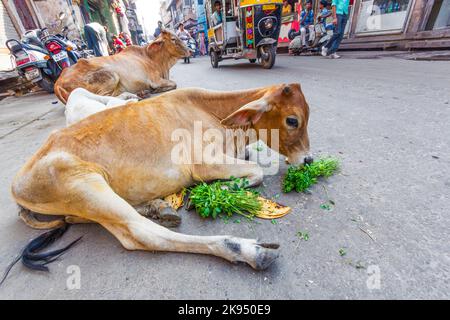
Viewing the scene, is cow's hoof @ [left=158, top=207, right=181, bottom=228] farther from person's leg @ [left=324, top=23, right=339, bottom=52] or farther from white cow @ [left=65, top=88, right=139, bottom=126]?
person's leg @ [left=324, top=23, right=339, bottom=52]

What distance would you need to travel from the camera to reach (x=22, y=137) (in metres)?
5.02

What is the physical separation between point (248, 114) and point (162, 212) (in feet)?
4.18

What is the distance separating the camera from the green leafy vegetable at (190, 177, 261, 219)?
2.18 m

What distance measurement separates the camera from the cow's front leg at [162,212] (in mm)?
2113

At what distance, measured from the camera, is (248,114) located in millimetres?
2518

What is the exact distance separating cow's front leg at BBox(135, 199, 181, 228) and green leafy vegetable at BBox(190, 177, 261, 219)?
221 mm

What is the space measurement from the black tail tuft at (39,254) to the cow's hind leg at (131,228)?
395 millimetres

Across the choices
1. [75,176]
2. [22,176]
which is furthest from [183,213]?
[22,176]

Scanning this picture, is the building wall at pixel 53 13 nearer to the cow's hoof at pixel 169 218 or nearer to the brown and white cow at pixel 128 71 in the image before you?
the brown and white cow at pixel 128 71

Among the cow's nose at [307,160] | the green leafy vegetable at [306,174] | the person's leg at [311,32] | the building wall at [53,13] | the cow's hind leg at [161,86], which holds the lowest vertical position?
the cow's hind leg at [161,86]

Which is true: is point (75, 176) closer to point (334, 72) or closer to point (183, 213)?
point (183, 213)

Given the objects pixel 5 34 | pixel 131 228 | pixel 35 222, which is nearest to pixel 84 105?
pixel 35 222

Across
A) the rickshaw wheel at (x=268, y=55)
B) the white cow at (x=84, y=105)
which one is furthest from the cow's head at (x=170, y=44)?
the white cow at (x=84, y=105)

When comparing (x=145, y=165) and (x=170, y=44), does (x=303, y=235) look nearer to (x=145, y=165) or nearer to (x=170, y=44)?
(x=145, y=165)
